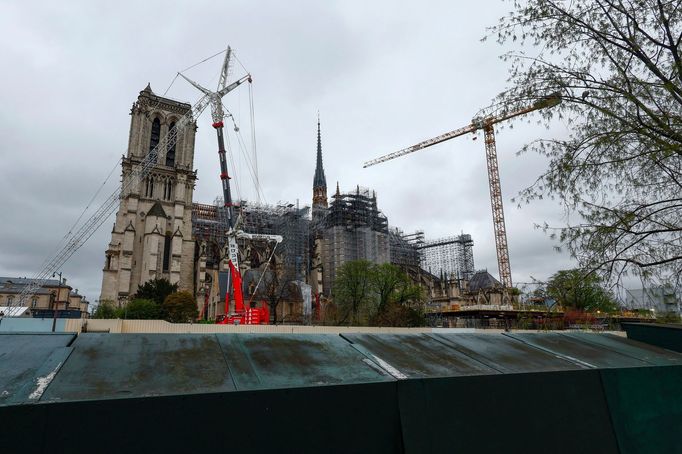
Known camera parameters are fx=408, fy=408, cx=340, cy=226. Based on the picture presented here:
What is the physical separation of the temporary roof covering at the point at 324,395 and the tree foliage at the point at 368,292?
45.9m

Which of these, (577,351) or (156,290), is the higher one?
(156,290)

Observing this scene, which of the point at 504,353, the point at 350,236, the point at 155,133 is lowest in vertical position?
the point at 504,353

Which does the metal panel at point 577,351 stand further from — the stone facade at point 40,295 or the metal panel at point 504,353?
the stone facade at point 40,295

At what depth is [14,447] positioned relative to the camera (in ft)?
10.5

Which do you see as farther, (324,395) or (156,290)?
(156,290)

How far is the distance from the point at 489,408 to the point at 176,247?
64.4 metres

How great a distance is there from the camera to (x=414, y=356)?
5816mm

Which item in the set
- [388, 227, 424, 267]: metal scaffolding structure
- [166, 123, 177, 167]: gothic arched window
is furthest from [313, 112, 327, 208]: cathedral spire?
[166, 123, 177, 167]: gothic arched window

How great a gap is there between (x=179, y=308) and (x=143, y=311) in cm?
410

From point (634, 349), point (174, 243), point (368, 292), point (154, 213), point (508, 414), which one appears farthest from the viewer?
point (174, 243)

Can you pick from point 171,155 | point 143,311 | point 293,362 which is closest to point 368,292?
point 143,311

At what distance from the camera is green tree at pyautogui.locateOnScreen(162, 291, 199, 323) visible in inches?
1934

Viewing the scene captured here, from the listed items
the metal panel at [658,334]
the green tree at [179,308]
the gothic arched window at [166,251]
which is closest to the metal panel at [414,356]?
the metal panel at [658,334]

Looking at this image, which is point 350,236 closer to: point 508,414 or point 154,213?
point 154,213
